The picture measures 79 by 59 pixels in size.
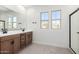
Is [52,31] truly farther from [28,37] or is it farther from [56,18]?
[28,37]

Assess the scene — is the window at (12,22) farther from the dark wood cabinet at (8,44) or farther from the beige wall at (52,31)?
the beige wall at (52,31)

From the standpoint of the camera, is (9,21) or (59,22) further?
(59,22)

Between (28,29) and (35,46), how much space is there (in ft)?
2.43

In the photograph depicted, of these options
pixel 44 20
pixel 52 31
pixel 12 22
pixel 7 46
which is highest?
pixel 44 20

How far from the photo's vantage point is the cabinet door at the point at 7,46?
220 cm

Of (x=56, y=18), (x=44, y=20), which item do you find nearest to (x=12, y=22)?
(x=44, y=20)

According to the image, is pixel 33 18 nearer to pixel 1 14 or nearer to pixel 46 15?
pixel 46 15

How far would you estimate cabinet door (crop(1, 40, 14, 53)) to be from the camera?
7.22 feet

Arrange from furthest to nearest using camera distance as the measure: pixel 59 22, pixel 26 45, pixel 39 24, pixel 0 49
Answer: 1. pixel 26 45
2. pixel 39 24
3. pixel 59 22
4. pixel 0 49

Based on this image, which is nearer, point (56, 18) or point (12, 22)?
point (12, 22)

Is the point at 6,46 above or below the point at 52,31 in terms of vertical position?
below

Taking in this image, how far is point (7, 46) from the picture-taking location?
7.73ft

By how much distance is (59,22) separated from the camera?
9.52 ft
